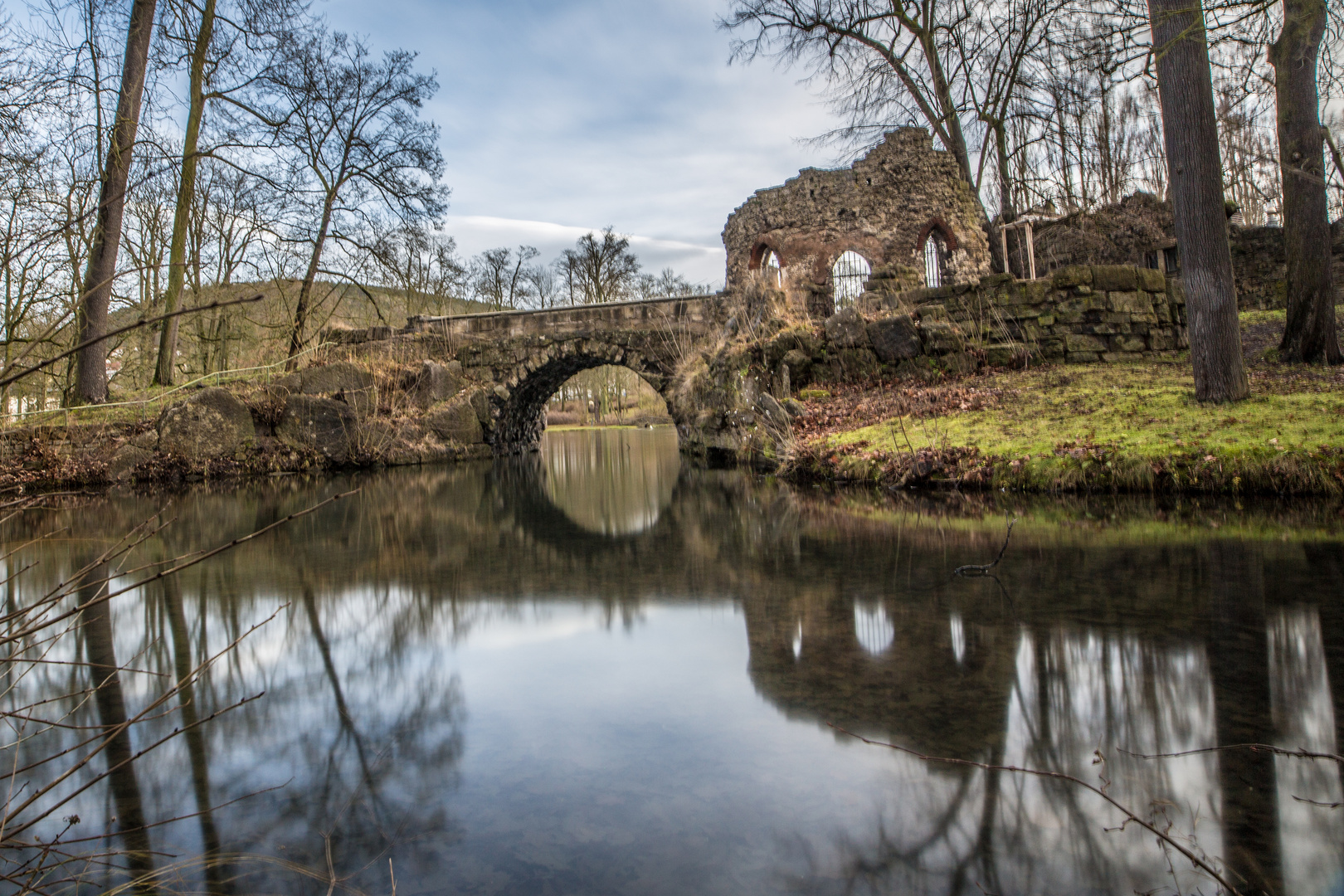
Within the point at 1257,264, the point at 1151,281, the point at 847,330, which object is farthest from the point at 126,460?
the point at 1257,264

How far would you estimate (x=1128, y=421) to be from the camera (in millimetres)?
7844

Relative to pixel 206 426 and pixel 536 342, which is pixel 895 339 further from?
pixel 206 426

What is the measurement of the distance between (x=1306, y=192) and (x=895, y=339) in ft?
16.9

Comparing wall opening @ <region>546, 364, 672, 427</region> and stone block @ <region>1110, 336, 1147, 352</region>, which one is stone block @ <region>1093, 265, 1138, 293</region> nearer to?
stone block @ <region>1110, 336, 1147, 352</region>

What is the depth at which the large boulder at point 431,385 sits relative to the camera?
16.3 meters

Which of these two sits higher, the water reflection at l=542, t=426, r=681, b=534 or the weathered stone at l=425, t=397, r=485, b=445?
the weathered stone at l=425, t=397, r=485, b=445

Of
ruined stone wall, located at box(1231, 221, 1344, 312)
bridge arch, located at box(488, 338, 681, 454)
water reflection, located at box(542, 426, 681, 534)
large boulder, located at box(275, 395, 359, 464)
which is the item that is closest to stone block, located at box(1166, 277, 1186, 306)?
ruined stone wall, located at box(1231, 221, 1344, 312)

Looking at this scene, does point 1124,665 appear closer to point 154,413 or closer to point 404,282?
point 154,413

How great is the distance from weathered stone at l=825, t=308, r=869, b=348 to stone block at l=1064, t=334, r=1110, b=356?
2997 mm

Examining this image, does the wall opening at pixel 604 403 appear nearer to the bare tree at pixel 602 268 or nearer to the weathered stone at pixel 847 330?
the bare tree at pixel 602 268

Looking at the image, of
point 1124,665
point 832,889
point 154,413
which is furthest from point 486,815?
point 154,413

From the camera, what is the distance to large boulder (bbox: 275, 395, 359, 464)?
14.4 meters

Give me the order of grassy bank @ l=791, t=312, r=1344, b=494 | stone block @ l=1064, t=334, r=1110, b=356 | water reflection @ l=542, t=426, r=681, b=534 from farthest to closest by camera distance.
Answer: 1. stone block @ l=1064, t=334, r=1110, b=356
2. water reflection @ l=542, t=426, r=681, b=534
3. grassy bank @ l=791, t=312, r=1344, b=494

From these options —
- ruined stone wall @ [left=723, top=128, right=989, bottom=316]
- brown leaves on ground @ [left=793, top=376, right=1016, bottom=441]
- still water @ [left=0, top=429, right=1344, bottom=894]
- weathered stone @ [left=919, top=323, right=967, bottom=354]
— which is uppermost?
ruined stone wall @ [left=723, top=128, right=989, bottom=316]
